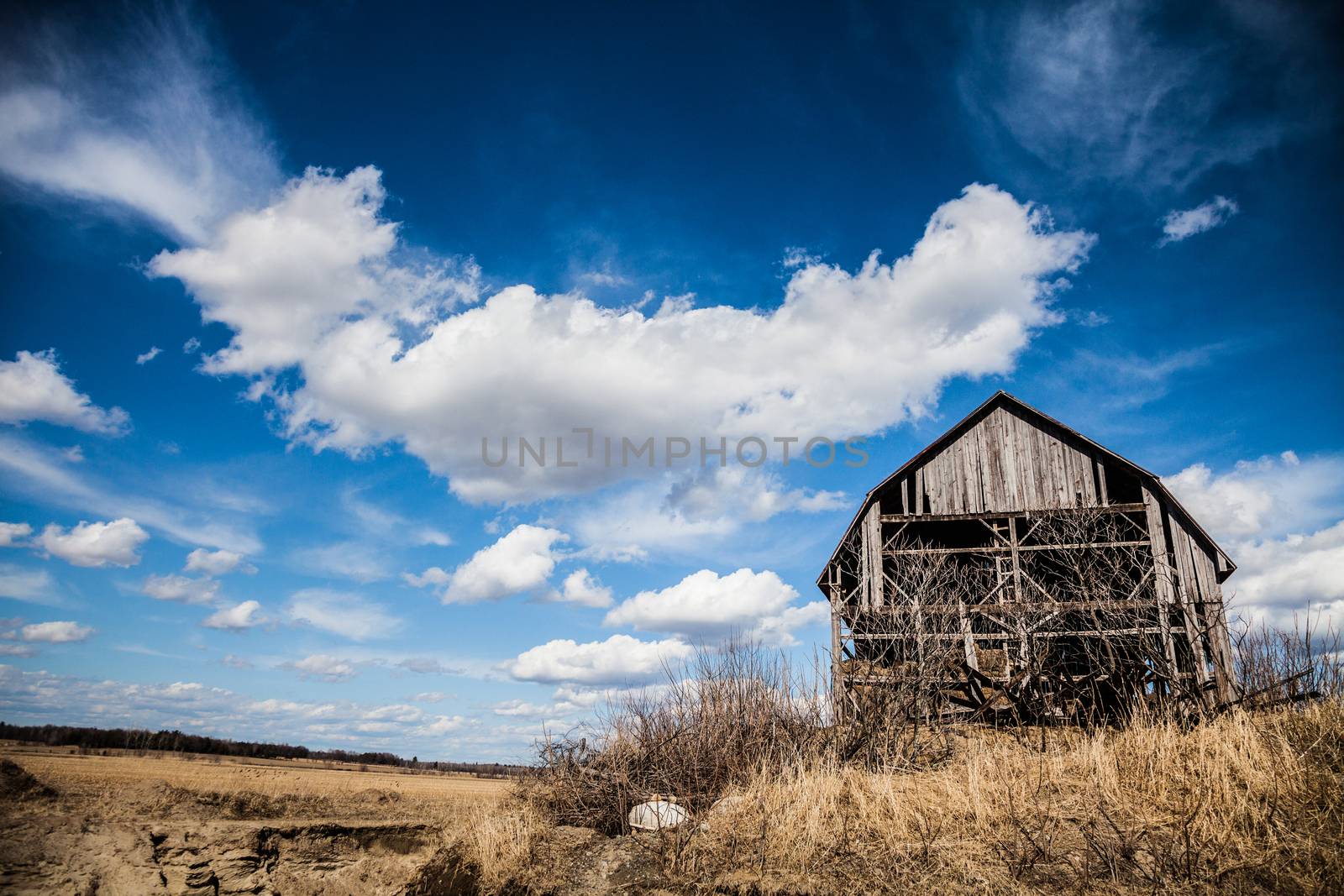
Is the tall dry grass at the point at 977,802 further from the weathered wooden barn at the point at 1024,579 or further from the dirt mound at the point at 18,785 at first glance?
the dirt mound at the point at 18,785

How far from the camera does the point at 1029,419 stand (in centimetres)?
1936

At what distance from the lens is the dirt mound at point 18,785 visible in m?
12.8

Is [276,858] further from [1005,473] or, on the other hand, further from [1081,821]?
[1005,473]

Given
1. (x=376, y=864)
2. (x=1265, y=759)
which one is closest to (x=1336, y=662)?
(x=1265, y=759)

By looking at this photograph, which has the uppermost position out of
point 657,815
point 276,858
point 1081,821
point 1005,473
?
point 1005,473

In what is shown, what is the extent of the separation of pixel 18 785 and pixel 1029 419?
23.6 metres

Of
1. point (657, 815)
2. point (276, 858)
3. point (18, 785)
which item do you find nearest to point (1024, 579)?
point (657, 815)

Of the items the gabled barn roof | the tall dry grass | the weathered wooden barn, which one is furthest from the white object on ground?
the gabled barn roof

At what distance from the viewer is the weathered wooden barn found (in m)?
15.6

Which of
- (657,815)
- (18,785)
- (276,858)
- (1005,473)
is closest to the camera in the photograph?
(276,858)

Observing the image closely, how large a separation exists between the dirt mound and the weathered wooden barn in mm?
15132

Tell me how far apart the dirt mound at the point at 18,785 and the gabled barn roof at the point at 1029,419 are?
18.1m

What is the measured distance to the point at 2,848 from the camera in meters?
7.42

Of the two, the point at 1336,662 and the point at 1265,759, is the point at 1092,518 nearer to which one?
the point at 1336,662
